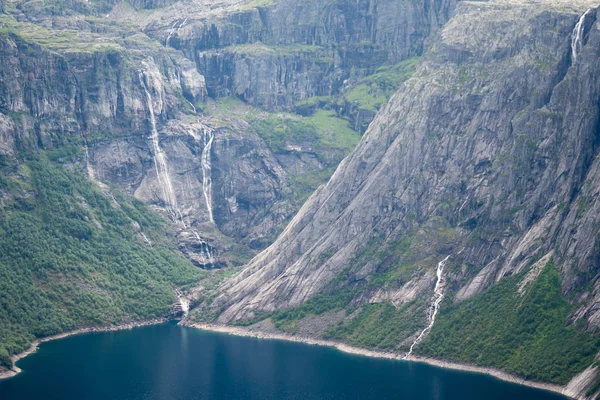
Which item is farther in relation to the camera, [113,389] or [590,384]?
[113,389]

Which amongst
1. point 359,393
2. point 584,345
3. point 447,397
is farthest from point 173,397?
point 584,345

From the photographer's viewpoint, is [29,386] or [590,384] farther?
[29,386]

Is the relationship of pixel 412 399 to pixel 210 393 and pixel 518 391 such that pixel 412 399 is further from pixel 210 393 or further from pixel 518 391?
pixel 210 393

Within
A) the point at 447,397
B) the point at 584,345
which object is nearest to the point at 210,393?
the point at 447,397

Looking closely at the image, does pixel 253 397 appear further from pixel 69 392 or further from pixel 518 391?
pixel 518 391

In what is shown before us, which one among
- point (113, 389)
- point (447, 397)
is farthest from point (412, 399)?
point (113, 389)

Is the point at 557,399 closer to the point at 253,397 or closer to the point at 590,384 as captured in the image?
the point at 590,384

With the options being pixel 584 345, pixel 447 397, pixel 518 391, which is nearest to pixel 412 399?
pixel 447 397

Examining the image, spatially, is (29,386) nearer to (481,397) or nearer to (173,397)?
(173,397)
